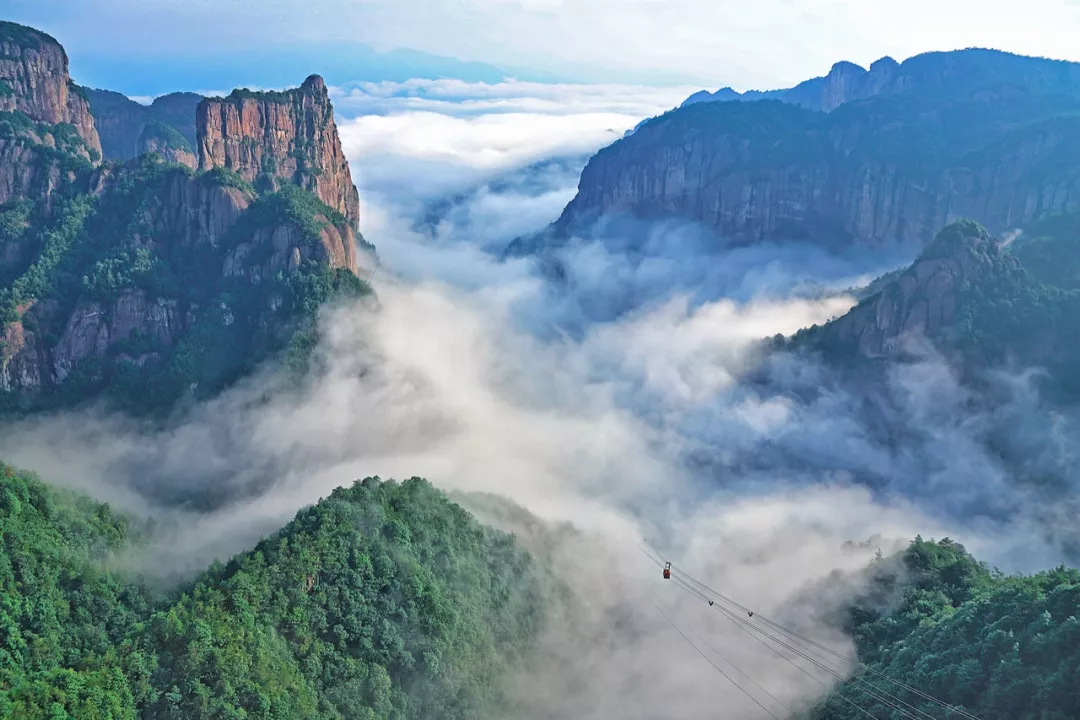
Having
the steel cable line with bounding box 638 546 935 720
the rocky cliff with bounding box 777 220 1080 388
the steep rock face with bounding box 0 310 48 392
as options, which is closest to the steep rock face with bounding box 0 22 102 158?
the steep rock face with bounding box 0 310 48 392

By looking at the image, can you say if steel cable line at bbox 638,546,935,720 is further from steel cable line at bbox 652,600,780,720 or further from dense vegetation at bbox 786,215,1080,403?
dense vegetation at bbox 786,215,1080,403

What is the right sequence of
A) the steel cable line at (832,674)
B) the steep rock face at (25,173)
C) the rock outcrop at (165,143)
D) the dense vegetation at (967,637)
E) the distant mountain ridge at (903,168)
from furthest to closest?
the rock outcrop at (165,143) → the distant mountain ridge at (903,168) → the steep rock face at (25,173) → the steel cable line at (832,674) → the dense vegetation at (967,637)

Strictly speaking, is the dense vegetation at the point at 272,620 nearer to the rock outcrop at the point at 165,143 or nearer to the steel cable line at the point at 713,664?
the steel cable line at the point at 713,664

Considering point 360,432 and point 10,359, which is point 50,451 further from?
point 360,432

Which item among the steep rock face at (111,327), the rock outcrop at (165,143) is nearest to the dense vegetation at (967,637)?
the steep rock face at (111,327)

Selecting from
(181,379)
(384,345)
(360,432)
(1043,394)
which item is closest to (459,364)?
(384,345)

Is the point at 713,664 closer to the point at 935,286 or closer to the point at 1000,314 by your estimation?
the point at 935,286
